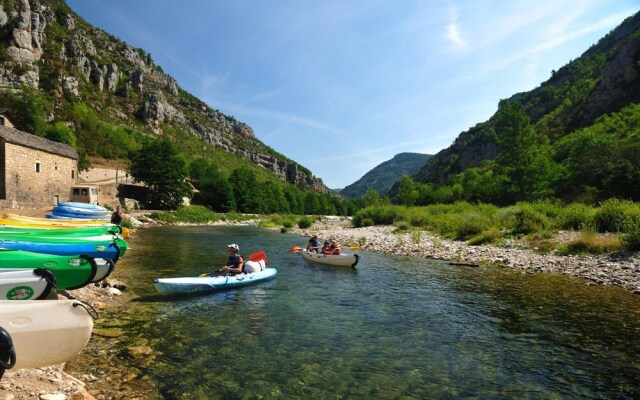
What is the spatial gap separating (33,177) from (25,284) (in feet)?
130

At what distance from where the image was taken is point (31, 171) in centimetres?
3706

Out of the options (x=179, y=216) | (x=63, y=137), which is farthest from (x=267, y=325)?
(x=63, y=137)

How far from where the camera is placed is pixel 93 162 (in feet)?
226

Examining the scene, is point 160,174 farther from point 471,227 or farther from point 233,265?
point 233,265

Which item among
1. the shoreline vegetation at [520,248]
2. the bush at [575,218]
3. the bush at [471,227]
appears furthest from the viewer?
the bush at [471,227]

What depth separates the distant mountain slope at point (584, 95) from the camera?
78625mm

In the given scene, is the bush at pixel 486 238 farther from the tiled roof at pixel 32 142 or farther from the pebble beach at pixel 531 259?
the tiled roof at pixel 32 142

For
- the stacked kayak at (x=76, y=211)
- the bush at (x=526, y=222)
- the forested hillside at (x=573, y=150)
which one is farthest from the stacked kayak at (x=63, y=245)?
the forested hillside at (x=573, y=150)

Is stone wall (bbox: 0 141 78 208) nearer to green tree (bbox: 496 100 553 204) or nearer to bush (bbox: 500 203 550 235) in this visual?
bush (bbox: 500 203 550 235)

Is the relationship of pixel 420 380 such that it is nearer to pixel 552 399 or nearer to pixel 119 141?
→ pixel 552 399

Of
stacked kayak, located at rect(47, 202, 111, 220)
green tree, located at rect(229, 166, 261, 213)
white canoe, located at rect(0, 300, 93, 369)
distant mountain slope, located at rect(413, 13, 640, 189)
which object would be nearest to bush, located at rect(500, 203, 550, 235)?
distant mountain slope, located at rect(413, 13, 640, 189)

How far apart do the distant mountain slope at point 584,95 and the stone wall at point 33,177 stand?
56744mm

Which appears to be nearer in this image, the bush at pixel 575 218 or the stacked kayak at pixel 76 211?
the bush at pixel 575 218

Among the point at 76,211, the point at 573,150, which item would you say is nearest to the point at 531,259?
the point at 76,211
